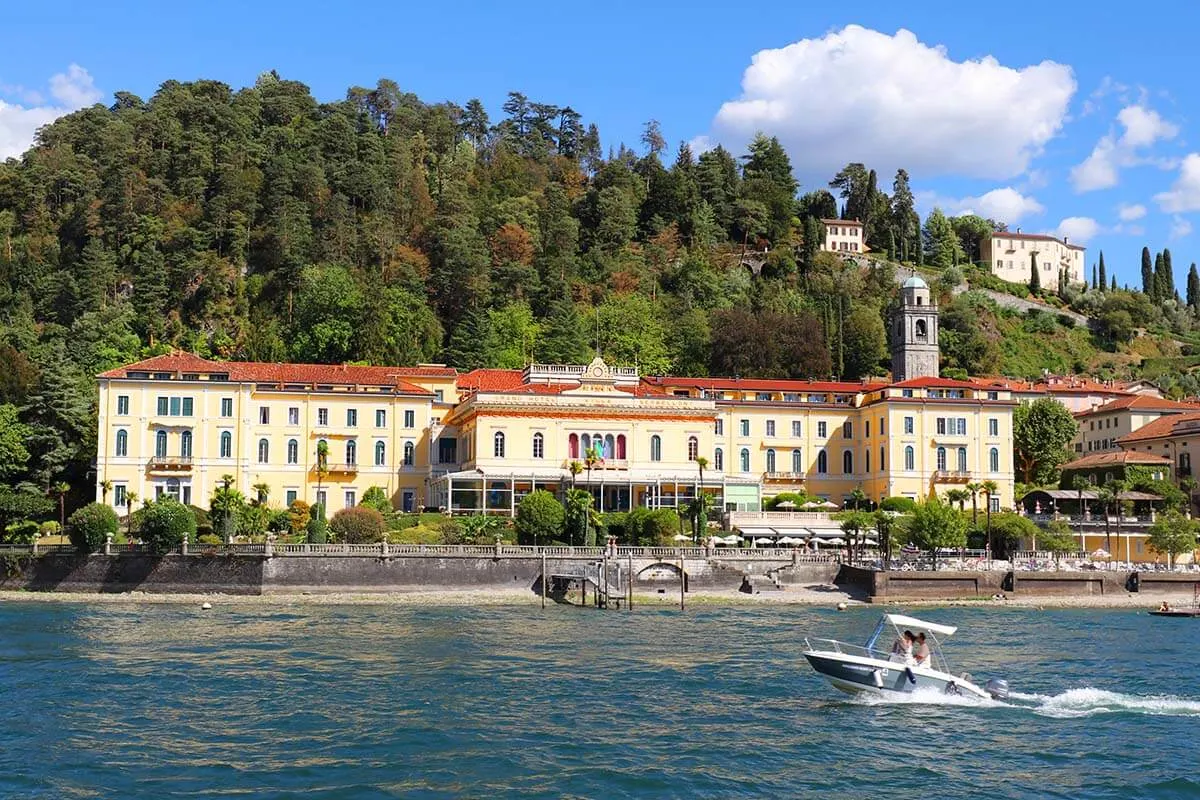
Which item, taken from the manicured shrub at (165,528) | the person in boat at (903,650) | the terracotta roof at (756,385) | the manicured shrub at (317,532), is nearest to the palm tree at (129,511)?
the manicured shrub at (165,528)

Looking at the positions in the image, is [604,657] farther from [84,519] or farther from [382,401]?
[382,401]

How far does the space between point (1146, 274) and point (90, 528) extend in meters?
120

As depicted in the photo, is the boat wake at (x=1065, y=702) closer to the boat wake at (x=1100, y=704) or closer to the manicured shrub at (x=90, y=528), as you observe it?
the boat wake at (x=1100, y=704)

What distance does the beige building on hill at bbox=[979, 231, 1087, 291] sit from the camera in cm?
13875

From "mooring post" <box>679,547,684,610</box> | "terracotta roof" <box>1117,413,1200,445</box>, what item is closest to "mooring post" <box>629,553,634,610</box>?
"mooring post" <box>679,547,684,610</box>

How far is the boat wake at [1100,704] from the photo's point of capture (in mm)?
30109

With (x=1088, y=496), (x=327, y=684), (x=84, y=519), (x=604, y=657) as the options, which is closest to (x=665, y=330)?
(x=1088, y=496)

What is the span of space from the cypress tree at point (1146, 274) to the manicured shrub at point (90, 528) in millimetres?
115760

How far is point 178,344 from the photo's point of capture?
87.3 m

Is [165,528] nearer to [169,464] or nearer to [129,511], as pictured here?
[129,511]

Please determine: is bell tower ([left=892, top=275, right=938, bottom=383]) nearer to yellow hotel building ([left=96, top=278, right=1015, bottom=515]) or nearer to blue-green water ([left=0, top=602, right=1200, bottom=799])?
yellow hotel building ([left=96, top=278, right=1015, bottom=515])

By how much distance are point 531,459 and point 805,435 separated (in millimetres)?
18470

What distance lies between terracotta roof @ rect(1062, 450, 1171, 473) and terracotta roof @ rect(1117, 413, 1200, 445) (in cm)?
194

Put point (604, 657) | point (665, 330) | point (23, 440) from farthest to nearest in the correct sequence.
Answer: point (665, 330)
point (23, 440)
point (604, 657)
